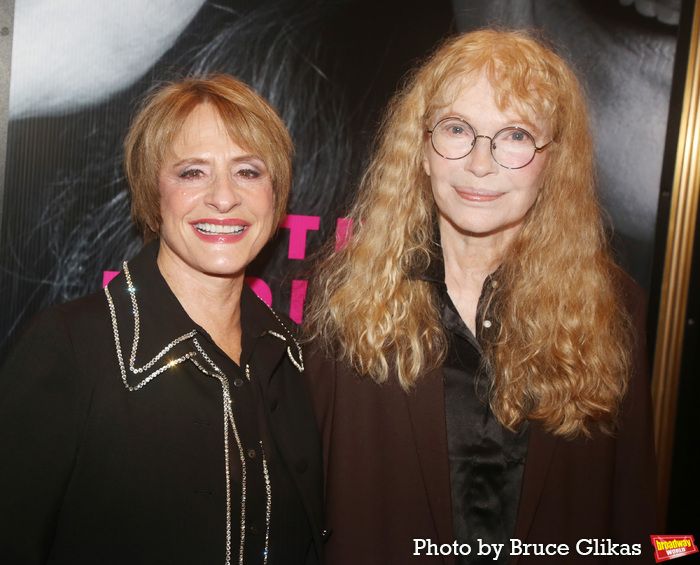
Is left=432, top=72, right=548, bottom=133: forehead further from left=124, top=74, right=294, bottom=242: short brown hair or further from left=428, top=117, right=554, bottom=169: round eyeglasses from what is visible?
left=124, top=74, right=294, bottom=242: short brown hair

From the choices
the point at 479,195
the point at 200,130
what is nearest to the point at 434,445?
the point at 479,195

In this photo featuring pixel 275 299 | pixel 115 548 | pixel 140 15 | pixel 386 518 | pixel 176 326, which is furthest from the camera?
pixel 275 299

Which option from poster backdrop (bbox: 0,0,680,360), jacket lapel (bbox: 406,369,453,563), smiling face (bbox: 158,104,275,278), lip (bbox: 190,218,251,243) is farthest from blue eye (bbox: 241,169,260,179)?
jacket lapel (bbox: 406,369,453,563)

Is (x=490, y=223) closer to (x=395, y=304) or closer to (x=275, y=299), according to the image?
(x=395, y=304)

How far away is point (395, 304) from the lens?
1833 millimetres

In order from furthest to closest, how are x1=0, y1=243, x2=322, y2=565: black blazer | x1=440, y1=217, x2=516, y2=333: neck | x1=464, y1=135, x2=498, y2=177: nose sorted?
x1=440, y1=217, x2=516, y2=333: neck → x1=464, y1=135, x2=498, y2=177: nose → x1=0, y1=243, x2=322, y2=565: black blazer

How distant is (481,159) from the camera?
5.50 feet

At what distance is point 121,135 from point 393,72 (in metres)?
1.01

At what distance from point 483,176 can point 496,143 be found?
11cm

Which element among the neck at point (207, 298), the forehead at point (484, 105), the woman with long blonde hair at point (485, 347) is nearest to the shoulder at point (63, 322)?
the neck at point (207, 298)

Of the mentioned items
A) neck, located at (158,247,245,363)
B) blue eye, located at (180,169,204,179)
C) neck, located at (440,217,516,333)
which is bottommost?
neck, located at (158,247,245,363)

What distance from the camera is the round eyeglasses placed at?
1.70 metres

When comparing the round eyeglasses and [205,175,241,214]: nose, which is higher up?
the round eyeglasses

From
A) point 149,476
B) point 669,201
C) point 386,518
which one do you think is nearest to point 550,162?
point 669,201
